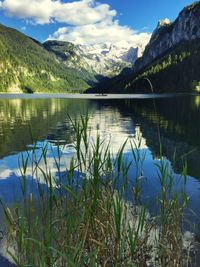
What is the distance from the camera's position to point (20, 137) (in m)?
34.8

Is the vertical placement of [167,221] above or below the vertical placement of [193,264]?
above

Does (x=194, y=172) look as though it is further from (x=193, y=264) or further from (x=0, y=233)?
A: (x=0, y=233)

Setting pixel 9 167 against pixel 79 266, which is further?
pixel 9 167

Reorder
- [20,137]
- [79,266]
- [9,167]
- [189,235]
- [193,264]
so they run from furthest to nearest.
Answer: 1. [20,137]
2. [9,167]
3. [189,235]
4. [193,264]
5. [79,266]

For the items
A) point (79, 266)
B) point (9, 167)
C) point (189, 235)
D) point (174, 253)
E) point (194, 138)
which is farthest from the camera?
point (194, 138)

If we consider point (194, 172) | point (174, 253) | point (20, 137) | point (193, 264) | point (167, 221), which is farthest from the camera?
point (20, 137)

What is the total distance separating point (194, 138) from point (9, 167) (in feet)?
62.9

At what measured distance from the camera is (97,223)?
767 cm

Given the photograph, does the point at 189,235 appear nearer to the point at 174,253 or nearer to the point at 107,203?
the point at 174,253

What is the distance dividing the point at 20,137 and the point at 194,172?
2149 cm

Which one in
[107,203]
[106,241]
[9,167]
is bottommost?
[9,167]

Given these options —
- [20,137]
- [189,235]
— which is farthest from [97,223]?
[20,137]

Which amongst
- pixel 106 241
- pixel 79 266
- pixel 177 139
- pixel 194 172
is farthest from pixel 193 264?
pixel 177 139

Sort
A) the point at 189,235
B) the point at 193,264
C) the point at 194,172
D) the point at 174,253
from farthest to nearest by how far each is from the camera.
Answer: the point at 194,172
the point at 189,235
the point at 193,264
the point at 174,253
